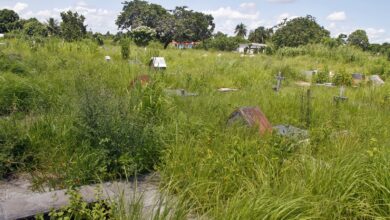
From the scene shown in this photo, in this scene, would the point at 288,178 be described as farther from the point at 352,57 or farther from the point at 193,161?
the point at 352,57

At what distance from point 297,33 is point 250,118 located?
46178 millimetres

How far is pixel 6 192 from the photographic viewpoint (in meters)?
3.01

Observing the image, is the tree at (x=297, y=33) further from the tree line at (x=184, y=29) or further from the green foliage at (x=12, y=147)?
the green foliage at (x=12, y=147)

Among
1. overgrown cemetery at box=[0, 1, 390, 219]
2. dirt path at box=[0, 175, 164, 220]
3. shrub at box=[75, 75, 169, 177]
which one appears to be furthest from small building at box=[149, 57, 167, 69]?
dirt path at box=[0, 175, 164, 220]

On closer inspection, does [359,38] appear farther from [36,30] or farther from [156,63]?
[156,63]

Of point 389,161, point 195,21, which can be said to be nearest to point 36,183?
point 389,161

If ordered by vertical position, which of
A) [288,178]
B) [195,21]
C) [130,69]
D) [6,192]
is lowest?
[6,192]

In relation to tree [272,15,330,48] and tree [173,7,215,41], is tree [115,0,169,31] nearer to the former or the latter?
tree [173,7,215,41]

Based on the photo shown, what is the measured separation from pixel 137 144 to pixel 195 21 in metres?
61.0

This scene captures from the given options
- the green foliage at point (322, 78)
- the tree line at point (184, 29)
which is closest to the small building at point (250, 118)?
the green foliage at point (322, 78)

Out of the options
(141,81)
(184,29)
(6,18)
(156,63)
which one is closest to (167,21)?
(184,29)

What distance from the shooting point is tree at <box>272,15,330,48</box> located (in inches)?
1854

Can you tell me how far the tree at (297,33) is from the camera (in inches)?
1854

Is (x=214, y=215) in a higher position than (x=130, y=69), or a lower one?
lower
